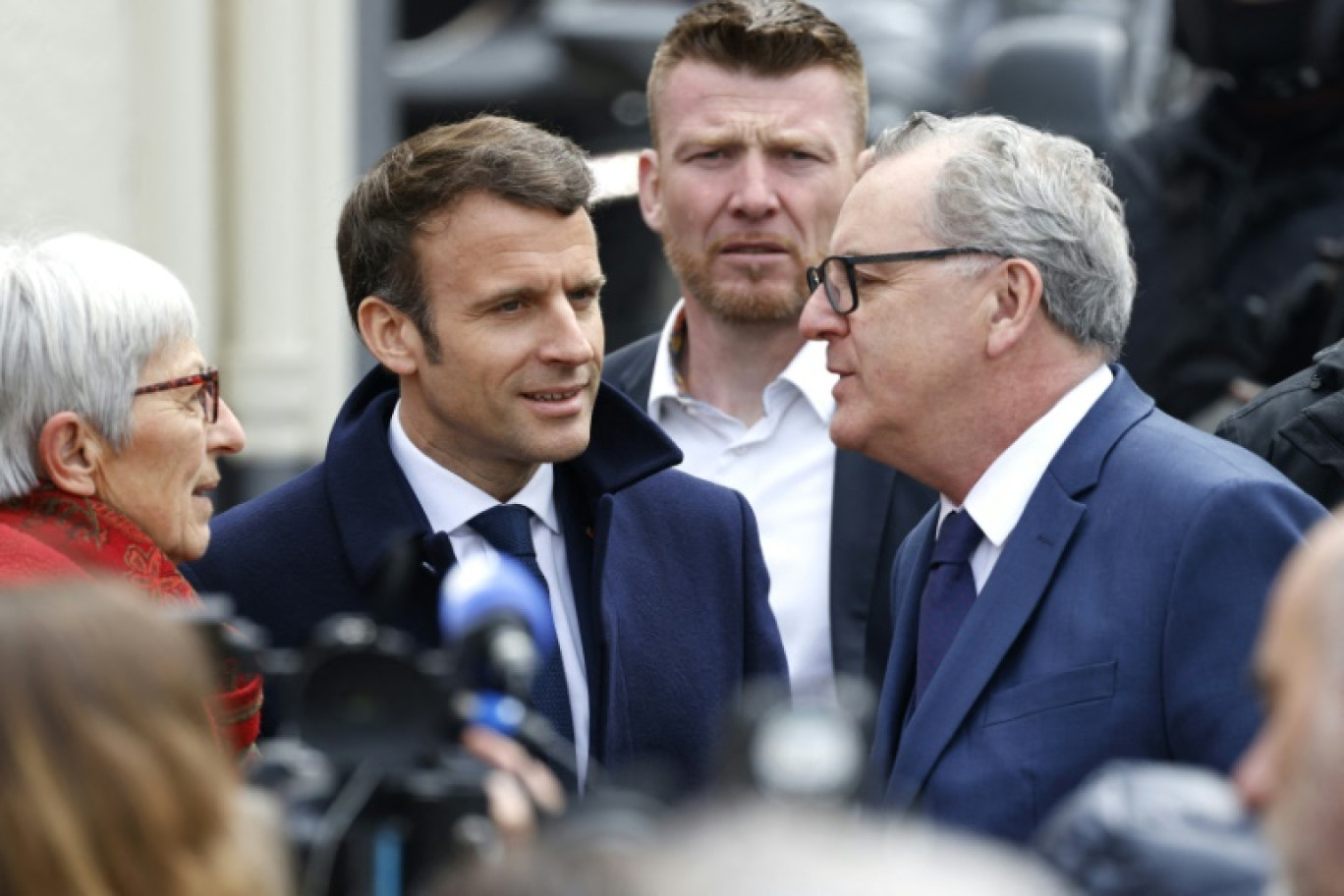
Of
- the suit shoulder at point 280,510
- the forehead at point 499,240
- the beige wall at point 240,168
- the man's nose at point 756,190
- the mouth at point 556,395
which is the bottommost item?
the beige wall at point 240,168

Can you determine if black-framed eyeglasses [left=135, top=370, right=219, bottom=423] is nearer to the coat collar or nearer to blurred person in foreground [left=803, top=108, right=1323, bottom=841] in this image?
blurred person in foreground [left=803, top=108, right=1323, bottom=841]

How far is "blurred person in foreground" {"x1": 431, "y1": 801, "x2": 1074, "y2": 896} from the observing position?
1.86m

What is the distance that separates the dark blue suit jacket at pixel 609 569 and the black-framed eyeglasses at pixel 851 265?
0.36m

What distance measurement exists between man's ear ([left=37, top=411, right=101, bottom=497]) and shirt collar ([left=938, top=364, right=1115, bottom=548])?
1303mm

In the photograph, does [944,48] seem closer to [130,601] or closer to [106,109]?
[106,109]

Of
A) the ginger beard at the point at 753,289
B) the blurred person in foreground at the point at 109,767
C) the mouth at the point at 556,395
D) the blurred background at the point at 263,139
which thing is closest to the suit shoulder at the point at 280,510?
the mouth at the point at 556,395

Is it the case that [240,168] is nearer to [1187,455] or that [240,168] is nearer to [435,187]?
[435,187]

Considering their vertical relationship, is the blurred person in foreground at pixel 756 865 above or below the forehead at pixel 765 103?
above

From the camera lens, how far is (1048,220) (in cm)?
377

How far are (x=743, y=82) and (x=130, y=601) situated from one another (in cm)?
299

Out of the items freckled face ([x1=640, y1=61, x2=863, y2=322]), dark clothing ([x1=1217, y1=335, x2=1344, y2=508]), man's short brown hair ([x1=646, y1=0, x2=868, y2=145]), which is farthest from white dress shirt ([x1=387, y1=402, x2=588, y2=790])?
man's short brown hair ([x1=646, y1=0, x2=868, y2=145])

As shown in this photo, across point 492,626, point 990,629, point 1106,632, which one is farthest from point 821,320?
point 492,626

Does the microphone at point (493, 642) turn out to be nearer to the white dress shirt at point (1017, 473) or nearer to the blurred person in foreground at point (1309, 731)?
the blurred person in foreground at point (1309, 731)

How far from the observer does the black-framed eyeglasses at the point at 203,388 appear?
11.6 ft
